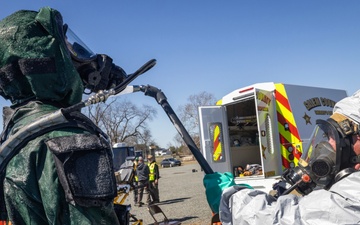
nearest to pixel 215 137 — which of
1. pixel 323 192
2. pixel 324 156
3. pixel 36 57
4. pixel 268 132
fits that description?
pixel 268 132

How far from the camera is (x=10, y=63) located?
58.8 inches

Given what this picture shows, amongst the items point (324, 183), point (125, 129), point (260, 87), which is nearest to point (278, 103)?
point (260, 87)

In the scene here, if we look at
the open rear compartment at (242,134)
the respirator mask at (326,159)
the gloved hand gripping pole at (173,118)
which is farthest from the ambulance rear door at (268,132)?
the gloved hand gripping pole at (173,118)

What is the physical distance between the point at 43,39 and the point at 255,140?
863 cm

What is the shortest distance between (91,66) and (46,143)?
2.27 feet

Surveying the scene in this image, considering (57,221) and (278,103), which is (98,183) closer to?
(57,221)

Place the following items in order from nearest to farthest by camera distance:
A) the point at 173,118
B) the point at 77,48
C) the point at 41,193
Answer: the point at 41,193, the point at 77,48, the point at 173,118

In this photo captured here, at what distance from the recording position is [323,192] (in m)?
1.92

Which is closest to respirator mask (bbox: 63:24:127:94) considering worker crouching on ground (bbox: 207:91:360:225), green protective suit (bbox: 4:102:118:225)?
green protective suit (bbox: 4:102:118:225)

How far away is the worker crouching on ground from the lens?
5.91 feet

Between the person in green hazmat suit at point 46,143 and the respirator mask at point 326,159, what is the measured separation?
175 centimetres

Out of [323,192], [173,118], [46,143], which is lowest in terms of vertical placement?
[323,192]

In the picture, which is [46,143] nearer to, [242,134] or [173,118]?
[173,118]

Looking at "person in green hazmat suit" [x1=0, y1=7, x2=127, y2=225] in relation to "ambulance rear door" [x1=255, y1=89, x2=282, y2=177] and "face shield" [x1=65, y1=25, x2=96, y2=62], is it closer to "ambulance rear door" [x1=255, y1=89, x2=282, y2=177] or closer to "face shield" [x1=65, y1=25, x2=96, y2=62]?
"face shield" [x1=65, y1=25, x2=96, y2=62]
